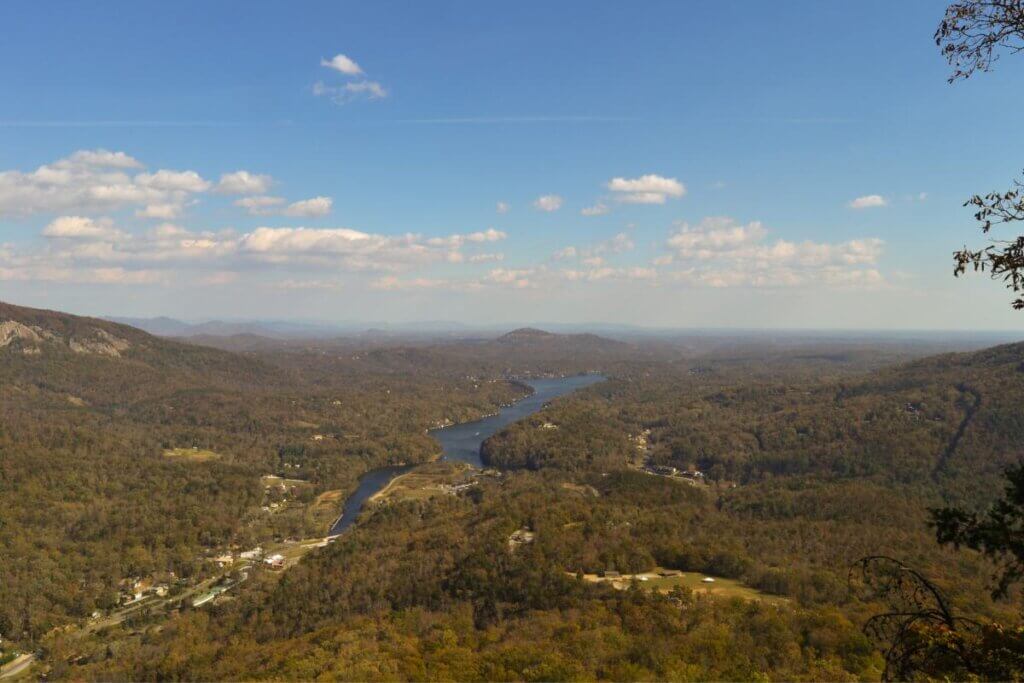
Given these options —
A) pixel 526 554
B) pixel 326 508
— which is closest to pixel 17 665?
pixel 326 508

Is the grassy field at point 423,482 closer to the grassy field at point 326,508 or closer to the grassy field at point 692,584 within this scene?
the grassy field at point 326,508

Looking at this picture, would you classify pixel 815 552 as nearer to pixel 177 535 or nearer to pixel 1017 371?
pixel 177 535

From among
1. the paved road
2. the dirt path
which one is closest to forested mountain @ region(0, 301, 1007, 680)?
the dirt path

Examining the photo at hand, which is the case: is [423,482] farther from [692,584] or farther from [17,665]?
[692,584]

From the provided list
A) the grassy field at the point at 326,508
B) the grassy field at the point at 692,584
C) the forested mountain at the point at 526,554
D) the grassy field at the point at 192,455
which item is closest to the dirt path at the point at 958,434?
the forested mountain at the point at 526,554

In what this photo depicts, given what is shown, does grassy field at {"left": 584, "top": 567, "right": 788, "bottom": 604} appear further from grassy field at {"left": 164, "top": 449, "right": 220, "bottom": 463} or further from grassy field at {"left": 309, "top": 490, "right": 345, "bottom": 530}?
grassy field at {"left": 164, "top": 449, "right": 220, "bottom": 463}

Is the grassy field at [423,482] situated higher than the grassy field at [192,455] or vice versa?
the grassy field at [192,455]

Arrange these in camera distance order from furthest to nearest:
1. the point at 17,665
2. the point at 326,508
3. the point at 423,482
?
the point at 423,482
the point at 326,508
the point at 17,665
